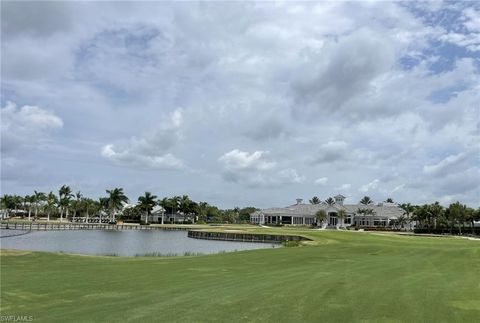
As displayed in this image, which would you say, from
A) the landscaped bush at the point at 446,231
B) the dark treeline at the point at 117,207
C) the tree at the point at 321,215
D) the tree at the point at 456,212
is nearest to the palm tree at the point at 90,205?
the dark treeline at the point at 117,207

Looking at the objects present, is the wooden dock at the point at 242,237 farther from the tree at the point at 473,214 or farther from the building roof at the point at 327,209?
the building roof at the point at 327,209

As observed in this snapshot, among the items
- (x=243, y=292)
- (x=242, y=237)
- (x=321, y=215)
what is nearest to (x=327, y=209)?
(x=321, y=215)

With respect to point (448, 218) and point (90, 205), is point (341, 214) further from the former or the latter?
point (90, 205)

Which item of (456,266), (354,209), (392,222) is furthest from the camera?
(354,209)

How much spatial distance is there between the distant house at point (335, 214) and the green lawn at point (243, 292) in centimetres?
10934

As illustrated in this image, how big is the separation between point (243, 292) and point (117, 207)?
15135 centimetres

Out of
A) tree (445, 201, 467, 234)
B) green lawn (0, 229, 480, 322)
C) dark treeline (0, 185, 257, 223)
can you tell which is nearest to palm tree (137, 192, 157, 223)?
dark treeline (0, 185, 257, 223)

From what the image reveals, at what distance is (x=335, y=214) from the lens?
5344 inches

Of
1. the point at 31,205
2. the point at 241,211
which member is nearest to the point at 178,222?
the point at 241,211

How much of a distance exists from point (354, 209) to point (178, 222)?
63.8m

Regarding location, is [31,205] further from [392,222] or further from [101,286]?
[101,286]

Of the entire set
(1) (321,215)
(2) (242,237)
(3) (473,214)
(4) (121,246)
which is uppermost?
(1) (321,215)

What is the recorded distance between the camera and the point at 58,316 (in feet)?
40.7

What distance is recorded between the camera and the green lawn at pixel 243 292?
1213cm
